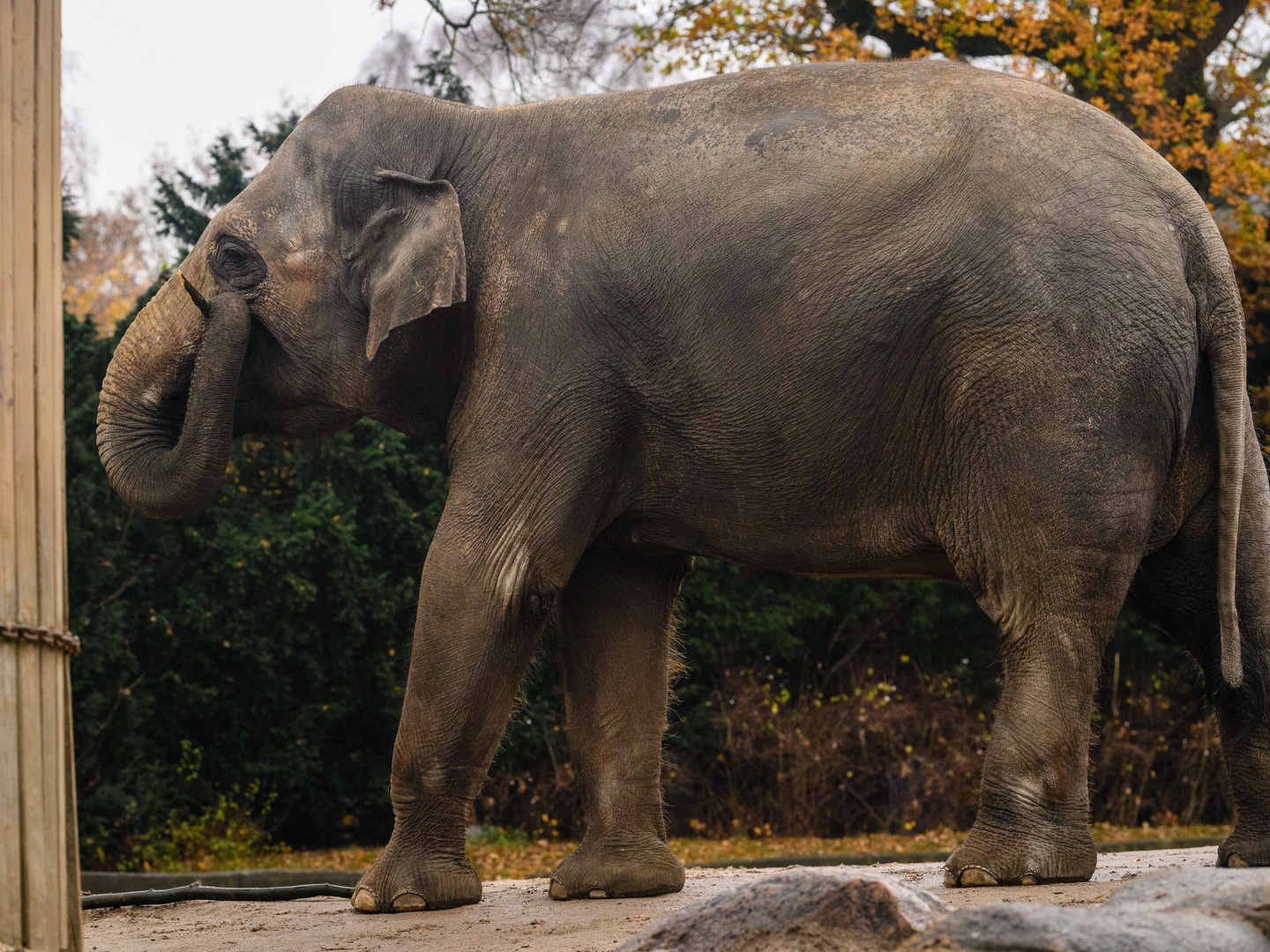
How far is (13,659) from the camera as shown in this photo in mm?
3234

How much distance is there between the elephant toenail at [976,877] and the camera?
4.46 meters

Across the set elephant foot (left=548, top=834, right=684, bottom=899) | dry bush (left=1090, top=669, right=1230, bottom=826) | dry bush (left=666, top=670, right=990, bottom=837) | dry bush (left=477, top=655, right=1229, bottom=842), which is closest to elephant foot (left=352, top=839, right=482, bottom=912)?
elephant foot (left=548, top=834, right=684, bottom=899)

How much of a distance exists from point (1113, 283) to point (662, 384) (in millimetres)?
1467

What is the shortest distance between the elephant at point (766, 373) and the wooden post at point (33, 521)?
158 cm

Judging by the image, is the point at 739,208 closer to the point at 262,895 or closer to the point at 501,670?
the point at 501,670

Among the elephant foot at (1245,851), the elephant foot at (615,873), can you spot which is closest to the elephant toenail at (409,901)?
the elephant foot at (615,873)

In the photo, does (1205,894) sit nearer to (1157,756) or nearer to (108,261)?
(1157,756)

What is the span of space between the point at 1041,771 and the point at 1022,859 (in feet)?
0.89

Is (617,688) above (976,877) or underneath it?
above

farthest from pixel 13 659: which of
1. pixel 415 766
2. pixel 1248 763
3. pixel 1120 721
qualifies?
pixel 1120 721

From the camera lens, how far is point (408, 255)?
5020mm

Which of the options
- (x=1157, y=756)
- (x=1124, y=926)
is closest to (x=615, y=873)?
(x=1124, y=926)

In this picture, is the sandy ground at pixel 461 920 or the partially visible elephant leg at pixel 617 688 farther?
the partially visible elephant leg at pixel 617 688

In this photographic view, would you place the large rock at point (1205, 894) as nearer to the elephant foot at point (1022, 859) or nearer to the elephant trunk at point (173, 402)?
the elephant foot at point (1022, 859)
